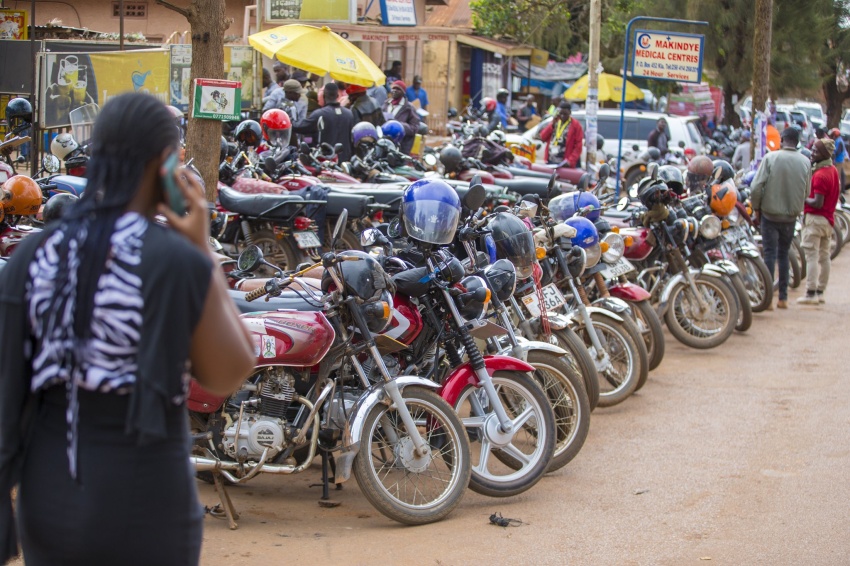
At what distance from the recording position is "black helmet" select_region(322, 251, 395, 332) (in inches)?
195

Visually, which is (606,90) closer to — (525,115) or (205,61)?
(525,115)

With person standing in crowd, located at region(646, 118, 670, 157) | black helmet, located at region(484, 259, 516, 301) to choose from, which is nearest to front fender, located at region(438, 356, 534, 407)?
black helmet, located at region(484, 259, 516, 301)

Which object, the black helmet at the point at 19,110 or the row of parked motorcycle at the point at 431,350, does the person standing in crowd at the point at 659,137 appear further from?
the black helmet at the point at 19,110

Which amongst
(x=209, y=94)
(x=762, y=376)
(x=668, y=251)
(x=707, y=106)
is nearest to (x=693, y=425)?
(x=762, y=376)

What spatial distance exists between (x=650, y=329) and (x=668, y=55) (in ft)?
28.4

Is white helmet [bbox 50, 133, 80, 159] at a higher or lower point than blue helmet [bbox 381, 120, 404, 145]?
lower

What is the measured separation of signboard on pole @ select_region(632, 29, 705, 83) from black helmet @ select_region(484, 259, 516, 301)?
34.3 ft

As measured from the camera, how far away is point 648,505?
220 inches

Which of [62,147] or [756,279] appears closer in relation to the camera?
[62,147]

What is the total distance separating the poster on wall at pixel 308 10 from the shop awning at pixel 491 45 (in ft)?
38.5

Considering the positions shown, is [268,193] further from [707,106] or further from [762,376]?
[707,106]

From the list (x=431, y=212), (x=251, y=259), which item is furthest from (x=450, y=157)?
(x=251, y=259)

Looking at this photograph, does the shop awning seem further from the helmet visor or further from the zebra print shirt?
the zebra print shirt

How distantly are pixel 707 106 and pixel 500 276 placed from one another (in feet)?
109
